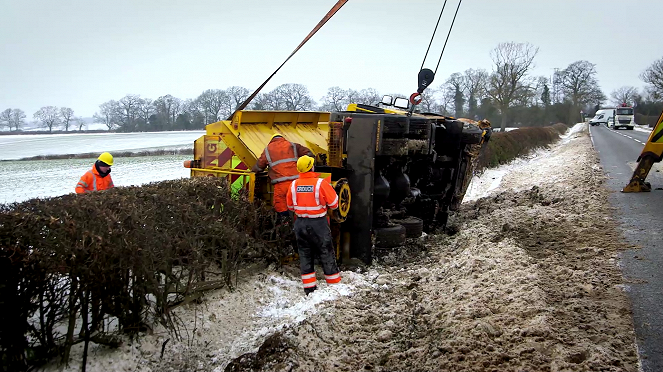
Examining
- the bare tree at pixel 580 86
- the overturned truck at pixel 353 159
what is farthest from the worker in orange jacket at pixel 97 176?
the bare tree at pixel 580 86

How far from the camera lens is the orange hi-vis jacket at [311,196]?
5.41 meters

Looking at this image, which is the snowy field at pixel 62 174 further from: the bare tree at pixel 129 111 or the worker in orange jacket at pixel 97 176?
the bare tree at pixel 129 111

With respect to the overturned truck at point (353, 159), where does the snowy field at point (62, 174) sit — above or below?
below

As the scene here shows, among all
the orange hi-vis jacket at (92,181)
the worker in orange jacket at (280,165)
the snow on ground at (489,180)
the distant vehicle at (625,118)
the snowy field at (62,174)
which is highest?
the distant vehicle at (625,118)

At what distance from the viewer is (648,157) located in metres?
9.68

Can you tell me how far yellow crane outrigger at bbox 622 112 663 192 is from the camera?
31.1 ft

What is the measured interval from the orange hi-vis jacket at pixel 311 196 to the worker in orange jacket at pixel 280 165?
449 millimetres

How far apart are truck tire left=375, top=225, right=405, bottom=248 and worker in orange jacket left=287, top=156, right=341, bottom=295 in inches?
40.8

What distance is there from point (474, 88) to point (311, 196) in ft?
175

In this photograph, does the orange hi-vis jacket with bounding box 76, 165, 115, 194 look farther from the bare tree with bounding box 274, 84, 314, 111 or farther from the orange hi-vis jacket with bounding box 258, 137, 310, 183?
the bare tree with bounding box 274, 84, 314, 111

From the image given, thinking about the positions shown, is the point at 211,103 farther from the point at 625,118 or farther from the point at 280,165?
the point at 280,165

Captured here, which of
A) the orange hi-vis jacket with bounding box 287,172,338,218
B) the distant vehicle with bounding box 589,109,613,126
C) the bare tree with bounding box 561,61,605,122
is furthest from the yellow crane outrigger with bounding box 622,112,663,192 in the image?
the bare tree with bounding box 561,61,605,122

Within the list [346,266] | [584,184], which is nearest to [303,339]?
[346,266]

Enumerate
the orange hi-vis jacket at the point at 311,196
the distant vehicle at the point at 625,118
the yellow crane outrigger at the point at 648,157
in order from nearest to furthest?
the orange hi-vis jacket at the point at 311,196
the yellow crane outrigger at the point at 648,157
the distant vehicle at the point at 625,118
